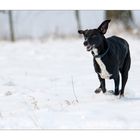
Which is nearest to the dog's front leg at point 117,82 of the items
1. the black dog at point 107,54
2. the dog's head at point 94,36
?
the black dog at point 107,54

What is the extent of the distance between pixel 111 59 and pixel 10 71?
1.96m

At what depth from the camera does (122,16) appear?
20.3ft

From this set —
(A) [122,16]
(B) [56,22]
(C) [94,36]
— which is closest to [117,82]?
(C) [94,36]

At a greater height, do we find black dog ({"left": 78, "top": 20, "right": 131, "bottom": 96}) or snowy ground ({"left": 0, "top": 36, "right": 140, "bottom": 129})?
black dog ({"left": 78, "top": 20, "right": 131, "bottom": 96})

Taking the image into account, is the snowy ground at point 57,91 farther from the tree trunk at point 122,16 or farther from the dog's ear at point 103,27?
the dog's ear at point 103,27

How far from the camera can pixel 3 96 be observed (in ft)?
20.3

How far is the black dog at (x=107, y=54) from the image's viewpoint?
5.57 meters

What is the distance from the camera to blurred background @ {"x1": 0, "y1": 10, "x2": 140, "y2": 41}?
6.14 metres

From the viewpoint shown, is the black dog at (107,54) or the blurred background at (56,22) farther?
the blurred background at (56,22)

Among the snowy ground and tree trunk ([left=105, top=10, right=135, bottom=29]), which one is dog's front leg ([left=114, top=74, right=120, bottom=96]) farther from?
tree trunk ([left=105, top=10, right=135, bottom=29])

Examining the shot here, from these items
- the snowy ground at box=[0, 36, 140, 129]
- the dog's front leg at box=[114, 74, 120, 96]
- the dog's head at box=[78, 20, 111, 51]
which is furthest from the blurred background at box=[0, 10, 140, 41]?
the dog's front leg at box=[114, 74, 120, 96]

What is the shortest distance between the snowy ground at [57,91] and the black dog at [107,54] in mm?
125

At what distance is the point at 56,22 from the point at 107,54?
96 cm

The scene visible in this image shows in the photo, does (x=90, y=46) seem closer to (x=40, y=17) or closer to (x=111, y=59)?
(x=111, y=59)
